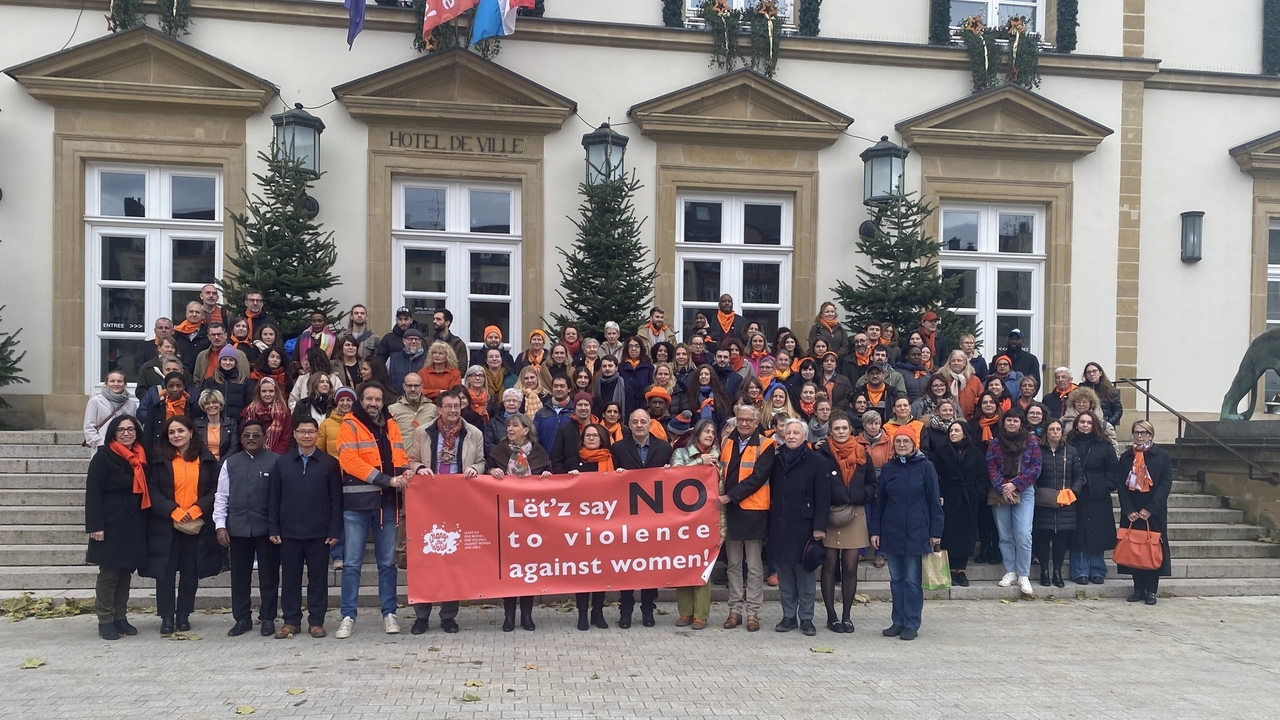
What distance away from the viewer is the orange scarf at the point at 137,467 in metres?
7.97

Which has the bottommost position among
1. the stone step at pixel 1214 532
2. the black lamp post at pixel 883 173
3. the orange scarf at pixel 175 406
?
the stone step at pixel 1214 532

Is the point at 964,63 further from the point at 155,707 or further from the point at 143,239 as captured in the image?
the point at 155,707

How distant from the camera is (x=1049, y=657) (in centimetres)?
766

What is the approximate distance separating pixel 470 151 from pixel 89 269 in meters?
5.20

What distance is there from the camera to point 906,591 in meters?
8.27

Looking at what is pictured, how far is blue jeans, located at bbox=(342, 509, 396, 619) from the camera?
8.08 metres

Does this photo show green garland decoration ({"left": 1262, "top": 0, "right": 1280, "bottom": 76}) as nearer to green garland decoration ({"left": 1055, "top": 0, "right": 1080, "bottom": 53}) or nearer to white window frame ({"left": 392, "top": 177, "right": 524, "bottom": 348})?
green garland decoration ({"left": 1055, "top": 0, "right": 1080, "bottom": 53})

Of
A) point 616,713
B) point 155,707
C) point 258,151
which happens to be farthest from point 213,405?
point 258,151

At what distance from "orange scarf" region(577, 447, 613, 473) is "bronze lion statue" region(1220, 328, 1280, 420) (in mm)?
8203

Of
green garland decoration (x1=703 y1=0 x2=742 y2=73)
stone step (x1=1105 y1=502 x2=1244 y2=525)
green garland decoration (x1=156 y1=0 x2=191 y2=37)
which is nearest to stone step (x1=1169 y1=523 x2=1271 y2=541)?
stone step (x1=1105 y1=502 x2=1244 y2=525)

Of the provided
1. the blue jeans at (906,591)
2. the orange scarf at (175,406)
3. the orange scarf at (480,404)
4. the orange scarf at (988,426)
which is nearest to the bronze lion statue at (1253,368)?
the orange scarf at (988,426)

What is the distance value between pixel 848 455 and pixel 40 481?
8.26 metres

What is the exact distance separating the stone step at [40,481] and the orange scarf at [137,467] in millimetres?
3250

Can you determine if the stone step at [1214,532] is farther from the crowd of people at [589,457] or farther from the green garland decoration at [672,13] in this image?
the green garland decoration at [672,13]
